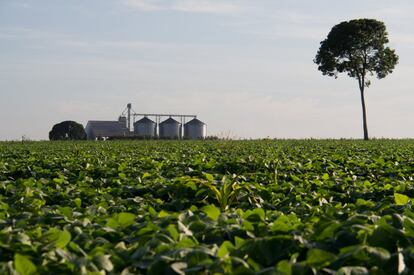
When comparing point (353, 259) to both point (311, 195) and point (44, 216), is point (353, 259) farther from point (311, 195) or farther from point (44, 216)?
point (311, 195)

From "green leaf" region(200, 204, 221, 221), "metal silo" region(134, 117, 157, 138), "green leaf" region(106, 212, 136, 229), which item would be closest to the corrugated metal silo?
"metal silo" region(134, 117, 157, 138)

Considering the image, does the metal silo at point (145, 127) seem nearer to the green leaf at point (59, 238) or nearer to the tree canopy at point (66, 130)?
the tree canopy at point (66, 130)

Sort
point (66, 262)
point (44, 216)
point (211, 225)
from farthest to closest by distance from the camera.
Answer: point (44, 216), point (211, 225), point (66, 262)

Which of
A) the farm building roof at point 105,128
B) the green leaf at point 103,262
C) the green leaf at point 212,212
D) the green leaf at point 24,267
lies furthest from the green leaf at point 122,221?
the farm building roof at point 105,128

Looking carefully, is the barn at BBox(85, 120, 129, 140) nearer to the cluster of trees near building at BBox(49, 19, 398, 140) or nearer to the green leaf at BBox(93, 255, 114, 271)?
the cluster of trees near building at BBox(49, 19, 398, 140)

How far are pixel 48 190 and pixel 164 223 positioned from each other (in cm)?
354

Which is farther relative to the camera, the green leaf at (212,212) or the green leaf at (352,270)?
the green leaf at (212,212)

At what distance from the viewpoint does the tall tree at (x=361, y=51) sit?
47.6m

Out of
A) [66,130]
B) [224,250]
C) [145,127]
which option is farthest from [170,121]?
[224,250]

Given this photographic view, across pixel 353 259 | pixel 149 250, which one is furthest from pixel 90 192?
pixel 353 259

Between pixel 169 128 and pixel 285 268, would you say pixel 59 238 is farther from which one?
pixel 169 128

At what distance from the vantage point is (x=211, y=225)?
11.7 ft

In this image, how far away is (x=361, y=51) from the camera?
48125mm

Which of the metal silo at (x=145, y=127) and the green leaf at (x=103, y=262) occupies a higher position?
the metal silo at (x=145, y=127)
